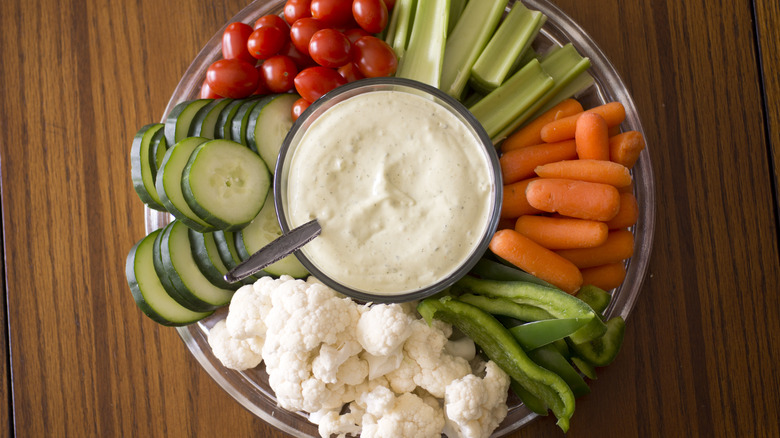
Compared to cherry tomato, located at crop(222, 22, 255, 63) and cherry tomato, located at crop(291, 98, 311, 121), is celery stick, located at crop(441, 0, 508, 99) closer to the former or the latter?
cherry tomato, located at crop(291, 98, 311, 121)

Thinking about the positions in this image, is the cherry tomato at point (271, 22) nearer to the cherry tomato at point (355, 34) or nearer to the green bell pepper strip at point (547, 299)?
the cherry tomato at point (355, 34)

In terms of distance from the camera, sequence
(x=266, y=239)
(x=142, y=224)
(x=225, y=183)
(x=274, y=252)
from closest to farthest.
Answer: (x=274, y=252), (x=225, y=183), (x=266, y=239), (x=142, y=224)

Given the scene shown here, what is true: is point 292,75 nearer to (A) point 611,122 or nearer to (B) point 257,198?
(B) point 257,198

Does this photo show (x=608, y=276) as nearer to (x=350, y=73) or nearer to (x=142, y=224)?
(x=350, y=73)

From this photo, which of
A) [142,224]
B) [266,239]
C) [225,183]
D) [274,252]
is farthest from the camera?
[142,224]

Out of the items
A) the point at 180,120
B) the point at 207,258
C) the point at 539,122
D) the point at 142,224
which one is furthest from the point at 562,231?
the point at 142,224

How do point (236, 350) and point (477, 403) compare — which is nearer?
point (477, 403)

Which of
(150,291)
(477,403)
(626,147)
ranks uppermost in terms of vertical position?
(626,147)

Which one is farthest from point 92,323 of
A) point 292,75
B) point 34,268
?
point 292,75
